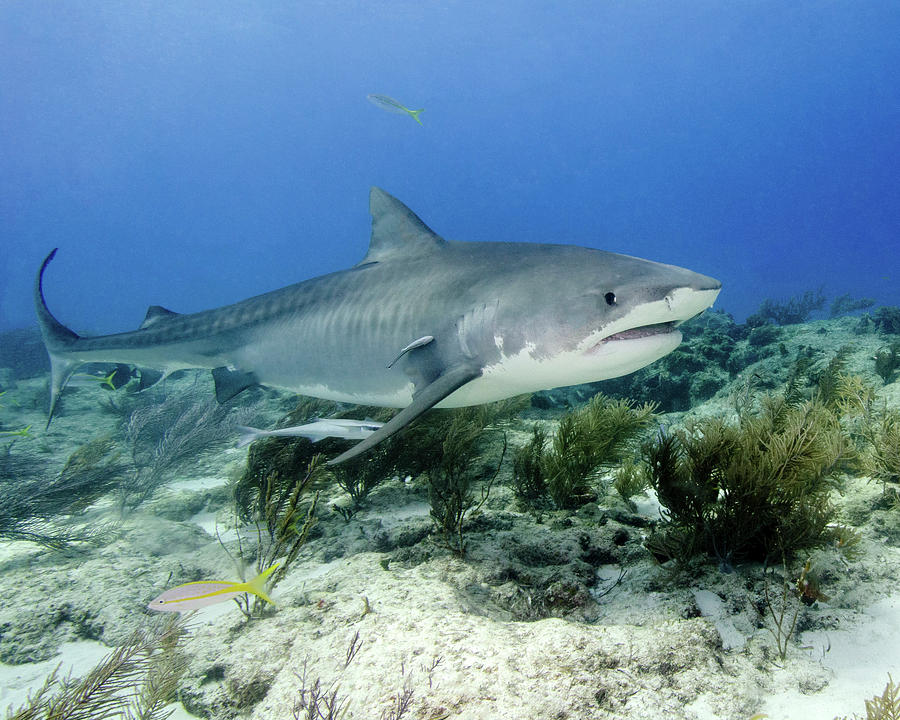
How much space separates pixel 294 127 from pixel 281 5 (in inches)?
2458

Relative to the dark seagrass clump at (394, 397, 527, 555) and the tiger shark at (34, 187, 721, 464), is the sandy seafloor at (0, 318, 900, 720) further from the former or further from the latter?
the tiger shark at (34, 187, 721, 464)

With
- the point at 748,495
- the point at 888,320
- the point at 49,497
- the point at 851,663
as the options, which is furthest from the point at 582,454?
the point at 888,320

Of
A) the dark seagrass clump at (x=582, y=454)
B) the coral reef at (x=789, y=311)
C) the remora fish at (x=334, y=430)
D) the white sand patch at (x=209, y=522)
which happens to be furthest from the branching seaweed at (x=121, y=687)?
the coral reef at (x=789, y=311)

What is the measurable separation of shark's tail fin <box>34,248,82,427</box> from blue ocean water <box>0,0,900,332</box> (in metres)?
110

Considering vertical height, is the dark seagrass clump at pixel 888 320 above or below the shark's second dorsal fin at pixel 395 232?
below

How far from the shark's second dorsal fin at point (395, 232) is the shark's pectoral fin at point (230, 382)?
7.45 feet

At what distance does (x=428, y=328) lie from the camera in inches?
151

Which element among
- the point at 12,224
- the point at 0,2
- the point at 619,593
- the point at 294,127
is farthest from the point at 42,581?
the point at 12,224

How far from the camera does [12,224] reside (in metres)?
176

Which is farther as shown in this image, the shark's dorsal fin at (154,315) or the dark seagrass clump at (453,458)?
the shark's dorsal fin at (154,315)

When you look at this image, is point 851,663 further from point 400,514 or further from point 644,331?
point 400,514

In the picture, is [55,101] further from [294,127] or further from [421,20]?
[421,20]

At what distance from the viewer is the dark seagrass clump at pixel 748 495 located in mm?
2650

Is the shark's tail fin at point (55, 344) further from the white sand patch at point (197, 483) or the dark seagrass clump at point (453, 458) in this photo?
the dark seagrass clump at point (453, 458)
